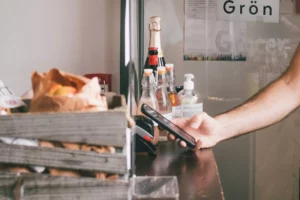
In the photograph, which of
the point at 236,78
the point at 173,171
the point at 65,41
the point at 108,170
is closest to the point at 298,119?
the point at 236,78

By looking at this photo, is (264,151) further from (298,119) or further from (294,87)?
(294,87)

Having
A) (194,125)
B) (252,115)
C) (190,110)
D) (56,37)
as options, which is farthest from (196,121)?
(56,37)

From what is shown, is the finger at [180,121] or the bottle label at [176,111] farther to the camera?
the bottle label at [176,111]

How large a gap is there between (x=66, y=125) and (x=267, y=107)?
105 cm

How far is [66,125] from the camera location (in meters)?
0.55

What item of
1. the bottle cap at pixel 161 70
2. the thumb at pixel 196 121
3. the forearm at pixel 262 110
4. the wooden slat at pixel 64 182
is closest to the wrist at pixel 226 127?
the forearm at pixel 262 110

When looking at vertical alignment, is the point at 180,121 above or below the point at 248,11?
below

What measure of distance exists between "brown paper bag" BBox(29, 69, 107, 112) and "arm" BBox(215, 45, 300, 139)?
0.81 metres

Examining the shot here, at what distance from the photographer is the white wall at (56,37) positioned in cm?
194

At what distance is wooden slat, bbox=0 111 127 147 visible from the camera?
55cm

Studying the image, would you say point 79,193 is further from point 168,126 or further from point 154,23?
point 154,23

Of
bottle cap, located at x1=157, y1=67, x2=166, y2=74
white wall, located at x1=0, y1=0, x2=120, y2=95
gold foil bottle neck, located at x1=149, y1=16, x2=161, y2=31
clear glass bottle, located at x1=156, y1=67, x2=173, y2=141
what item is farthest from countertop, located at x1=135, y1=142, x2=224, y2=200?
white wall, located at x1=0, y1=0, x2=120, y2=95

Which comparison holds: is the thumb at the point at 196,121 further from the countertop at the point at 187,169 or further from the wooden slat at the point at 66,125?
the wooden slat at the point at 66,125

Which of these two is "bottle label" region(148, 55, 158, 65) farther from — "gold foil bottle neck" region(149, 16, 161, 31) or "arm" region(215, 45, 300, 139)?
"arm" region(215, 45, 300, 139)
